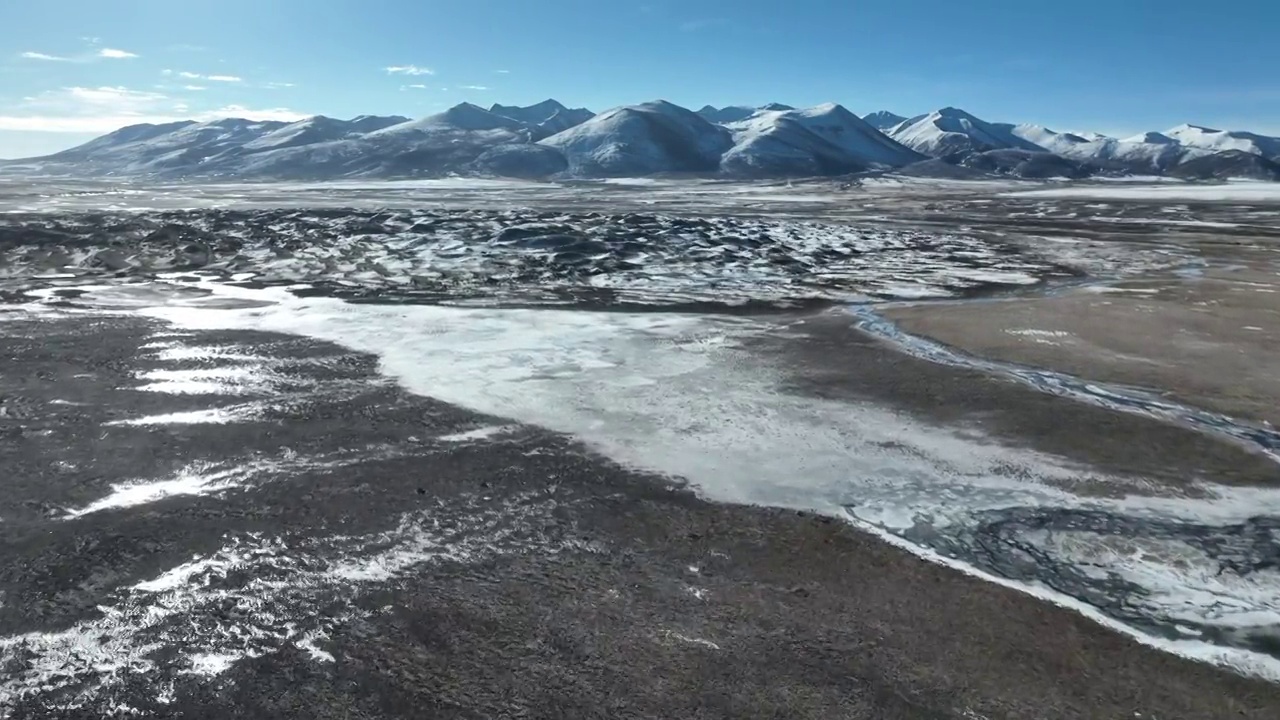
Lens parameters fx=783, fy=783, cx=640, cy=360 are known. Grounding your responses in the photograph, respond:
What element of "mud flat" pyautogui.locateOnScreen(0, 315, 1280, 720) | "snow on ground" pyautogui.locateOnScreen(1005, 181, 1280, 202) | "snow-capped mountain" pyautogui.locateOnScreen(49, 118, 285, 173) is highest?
"snow-capped mountain" pyautogui.locateOnScreen(49, 118, 285, 173)

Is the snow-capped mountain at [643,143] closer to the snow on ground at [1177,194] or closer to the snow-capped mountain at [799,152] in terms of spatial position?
the snow-capped mountain at [799,152]

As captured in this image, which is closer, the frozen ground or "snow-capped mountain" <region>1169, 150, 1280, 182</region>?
the frozen ground

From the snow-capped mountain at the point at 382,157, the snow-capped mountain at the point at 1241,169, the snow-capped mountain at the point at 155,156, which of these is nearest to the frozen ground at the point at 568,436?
the snow-capped mountain at the point at 382,157

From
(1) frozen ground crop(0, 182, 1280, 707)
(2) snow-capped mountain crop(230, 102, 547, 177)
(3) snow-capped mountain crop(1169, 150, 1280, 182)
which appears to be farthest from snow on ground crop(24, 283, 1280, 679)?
(3) snow-capped mountain crop(1169, 150, 1280, 182)

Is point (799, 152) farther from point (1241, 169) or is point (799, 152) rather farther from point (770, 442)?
point (770, 442)

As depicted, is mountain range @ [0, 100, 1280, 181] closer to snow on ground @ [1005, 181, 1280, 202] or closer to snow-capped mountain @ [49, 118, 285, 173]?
snow-capped mountain @ [49, 118, 285, 173]

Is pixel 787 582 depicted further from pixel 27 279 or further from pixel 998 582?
pixel 27 279

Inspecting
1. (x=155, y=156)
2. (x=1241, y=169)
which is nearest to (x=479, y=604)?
(x=155, y=156)
